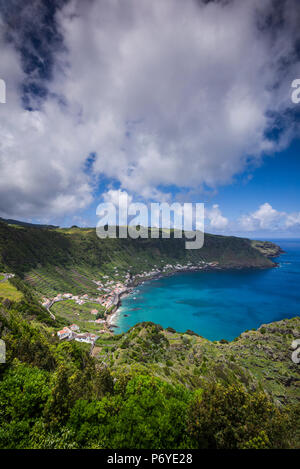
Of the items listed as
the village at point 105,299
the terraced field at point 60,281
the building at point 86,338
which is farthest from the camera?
the terraced field at point 60,281

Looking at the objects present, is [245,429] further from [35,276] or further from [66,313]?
[35,276]

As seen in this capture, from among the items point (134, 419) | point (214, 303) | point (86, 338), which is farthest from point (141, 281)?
point (134, 419)

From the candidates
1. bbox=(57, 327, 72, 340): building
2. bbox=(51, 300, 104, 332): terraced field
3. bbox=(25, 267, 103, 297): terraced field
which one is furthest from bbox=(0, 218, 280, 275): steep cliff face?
bbox=(57, 327, 72, 340): building

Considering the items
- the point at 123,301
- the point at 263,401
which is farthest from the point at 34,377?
the point at 123,301

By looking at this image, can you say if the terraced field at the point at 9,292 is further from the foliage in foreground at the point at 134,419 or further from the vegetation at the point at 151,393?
the foliage in foreground at the point at 134,419

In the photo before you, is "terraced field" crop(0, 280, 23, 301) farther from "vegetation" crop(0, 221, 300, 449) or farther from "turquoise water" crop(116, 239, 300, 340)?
"turquoise water" crop(116, 239, 300, 340)

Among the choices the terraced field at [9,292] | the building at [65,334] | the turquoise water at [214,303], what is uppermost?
the terraced field at [9,292]

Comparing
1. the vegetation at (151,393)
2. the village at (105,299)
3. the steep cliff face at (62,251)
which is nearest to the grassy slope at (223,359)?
the vegetation at (151,393)

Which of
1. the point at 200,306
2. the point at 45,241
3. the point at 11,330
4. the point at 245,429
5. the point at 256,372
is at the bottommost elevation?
the point at 200,306
